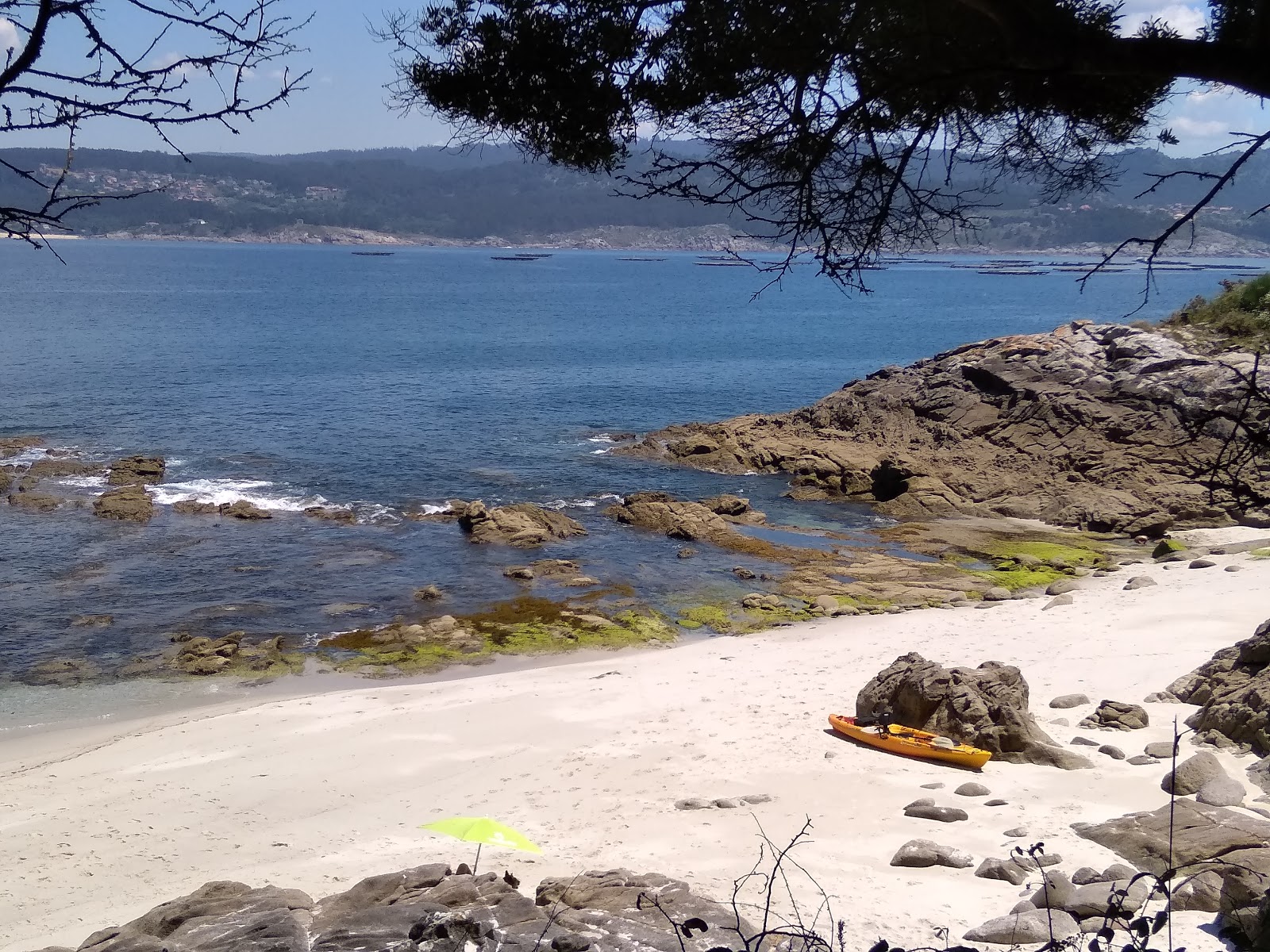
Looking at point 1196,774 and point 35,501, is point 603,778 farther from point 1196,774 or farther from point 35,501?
point 35,501

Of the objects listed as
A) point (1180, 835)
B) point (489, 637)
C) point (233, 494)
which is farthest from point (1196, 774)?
point (233, 494)

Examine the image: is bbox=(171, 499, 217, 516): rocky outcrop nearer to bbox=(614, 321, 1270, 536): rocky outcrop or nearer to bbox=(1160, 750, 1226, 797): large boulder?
bbox=(614, 321, 1270, 536): rocky outcrop

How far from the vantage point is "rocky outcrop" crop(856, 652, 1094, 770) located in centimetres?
951

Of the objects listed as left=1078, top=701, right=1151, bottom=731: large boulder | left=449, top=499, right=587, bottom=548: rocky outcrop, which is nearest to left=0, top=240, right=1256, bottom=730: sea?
left=449, top=499, right=587, bottom=548: rocky outcrop

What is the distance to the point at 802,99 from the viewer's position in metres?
4.93

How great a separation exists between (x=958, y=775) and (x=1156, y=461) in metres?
17.0

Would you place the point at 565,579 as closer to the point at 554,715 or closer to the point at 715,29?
the point at 554,715

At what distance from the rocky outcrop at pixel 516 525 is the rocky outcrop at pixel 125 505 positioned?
6.45m

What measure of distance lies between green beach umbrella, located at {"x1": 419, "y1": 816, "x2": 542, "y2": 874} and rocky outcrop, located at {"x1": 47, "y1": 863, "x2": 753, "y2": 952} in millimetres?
668

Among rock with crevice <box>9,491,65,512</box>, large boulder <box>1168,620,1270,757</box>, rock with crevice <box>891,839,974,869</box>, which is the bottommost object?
rock with crevice <box>9,491,65,512</box>

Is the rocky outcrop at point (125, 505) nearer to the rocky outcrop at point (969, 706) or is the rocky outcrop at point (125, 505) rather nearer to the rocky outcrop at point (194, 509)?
the rocky outcrop at point (194, 509)

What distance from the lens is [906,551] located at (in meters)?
20.8

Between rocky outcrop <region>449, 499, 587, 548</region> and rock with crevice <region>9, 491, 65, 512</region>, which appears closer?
rocky outcrop <region>449, 499, 587, 548</region>

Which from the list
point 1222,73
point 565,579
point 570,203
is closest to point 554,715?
point 565,579
